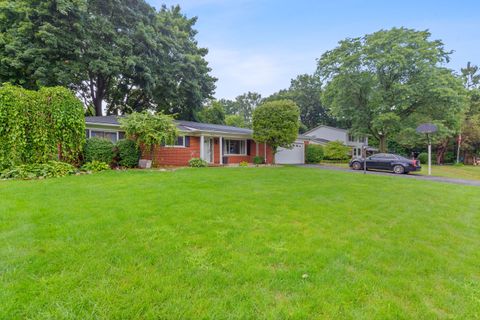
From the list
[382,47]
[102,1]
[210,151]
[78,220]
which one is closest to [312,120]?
[382,47]

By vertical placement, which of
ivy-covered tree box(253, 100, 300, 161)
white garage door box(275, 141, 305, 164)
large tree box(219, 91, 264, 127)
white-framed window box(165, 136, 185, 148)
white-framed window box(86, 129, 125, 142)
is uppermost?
large tree box(219, 91, 264, 127)

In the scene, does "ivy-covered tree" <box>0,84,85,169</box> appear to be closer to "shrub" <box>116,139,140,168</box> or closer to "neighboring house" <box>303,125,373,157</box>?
"shrub" <box>116,139,140,168</box>

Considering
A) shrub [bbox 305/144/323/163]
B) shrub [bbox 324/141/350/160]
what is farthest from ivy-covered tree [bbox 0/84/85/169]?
shrub [bbox 324/141/350/160]

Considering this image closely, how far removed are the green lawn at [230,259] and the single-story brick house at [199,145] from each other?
8662mm

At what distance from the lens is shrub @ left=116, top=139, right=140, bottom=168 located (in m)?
12.1

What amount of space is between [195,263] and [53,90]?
35.0 ft

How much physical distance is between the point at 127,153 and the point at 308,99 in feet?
120

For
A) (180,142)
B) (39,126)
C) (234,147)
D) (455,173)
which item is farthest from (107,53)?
(455,173)

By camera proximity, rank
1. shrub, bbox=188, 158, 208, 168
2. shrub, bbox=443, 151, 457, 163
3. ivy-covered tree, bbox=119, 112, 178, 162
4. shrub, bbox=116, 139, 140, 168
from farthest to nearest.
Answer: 1. shrub, bbox=443, 151, 457, 163
2. shrub, bbox=188, 158, 208, 168
3. shrub, bbox=116, 139, 140, 168
4. ivy-covered tree, bbox=119, 112, 178, 162

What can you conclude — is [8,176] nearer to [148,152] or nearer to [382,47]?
[148,152]

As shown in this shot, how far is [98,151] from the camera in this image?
1133cm

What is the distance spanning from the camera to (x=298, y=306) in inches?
84.4

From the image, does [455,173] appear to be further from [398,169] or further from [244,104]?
[244,104]

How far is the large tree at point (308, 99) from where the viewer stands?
1662 inches
